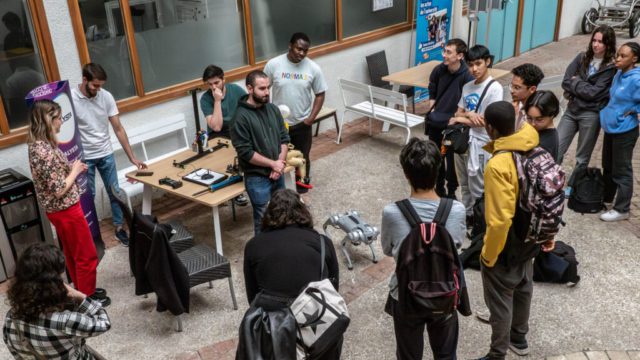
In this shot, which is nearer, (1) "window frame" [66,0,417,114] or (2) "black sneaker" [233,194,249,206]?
(1) "window frame" [66,0,417,114]

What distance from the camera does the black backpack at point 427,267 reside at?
11.0 feet

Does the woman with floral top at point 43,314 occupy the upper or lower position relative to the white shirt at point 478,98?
lower

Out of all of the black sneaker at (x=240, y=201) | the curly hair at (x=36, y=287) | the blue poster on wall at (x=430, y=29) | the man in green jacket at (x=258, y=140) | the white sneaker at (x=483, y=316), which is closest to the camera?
the curly hair at (x=36, y=287)

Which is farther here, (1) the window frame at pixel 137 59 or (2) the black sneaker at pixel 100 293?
(1) the window frame at pixel 137 59

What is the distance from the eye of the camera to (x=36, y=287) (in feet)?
10.4

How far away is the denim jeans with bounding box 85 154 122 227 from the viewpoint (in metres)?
6.07

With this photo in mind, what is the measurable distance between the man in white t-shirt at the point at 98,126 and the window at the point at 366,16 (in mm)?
4468

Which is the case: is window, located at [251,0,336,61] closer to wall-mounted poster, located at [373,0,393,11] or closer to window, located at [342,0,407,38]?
window, located at [342,0,407,38]

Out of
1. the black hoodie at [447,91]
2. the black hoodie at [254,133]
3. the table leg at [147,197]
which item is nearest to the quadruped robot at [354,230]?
the black hoodie at [254,133]

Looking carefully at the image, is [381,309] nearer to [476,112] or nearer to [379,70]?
[476,112]

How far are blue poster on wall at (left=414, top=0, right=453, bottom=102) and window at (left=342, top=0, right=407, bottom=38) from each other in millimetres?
527

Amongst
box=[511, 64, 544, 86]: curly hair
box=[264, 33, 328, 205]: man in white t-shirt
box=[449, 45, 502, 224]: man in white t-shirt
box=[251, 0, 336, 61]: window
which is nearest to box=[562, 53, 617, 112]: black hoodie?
box=[449, 45, 502, 224]: man in white t-shirt

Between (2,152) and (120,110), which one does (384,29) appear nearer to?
(120,110)

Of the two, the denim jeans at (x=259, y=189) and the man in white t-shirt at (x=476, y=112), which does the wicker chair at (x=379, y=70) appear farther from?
the denim jeans at (x=259, y=189)
